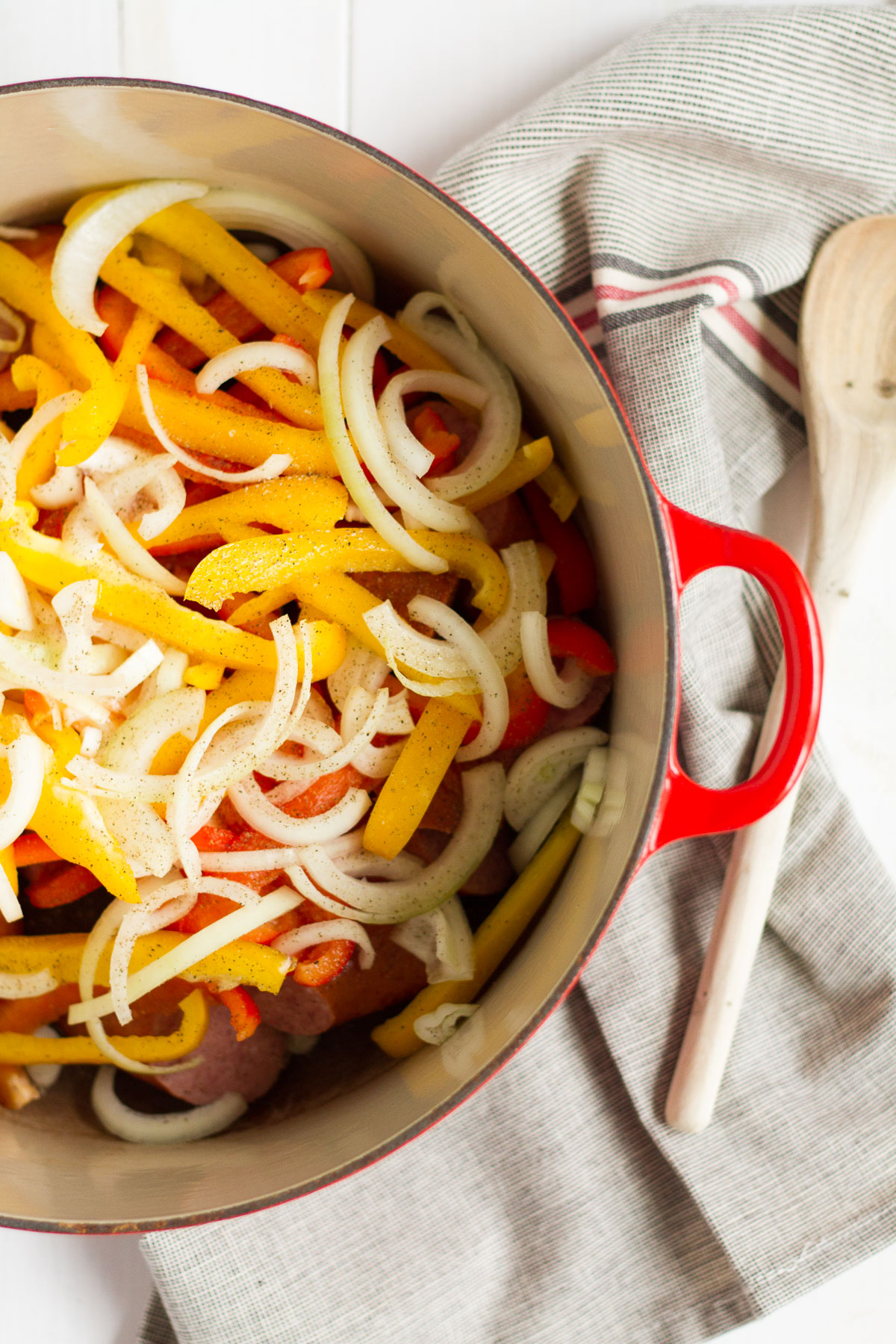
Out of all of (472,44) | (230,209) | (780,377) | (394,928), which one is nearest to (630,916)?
(394,928)

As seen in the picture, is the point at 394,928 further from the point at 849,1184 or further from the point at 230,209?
the point at 230,209

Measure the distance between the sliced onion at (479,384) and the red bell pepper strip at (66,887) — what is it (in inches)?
21.9

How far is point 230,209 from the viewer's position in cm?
102

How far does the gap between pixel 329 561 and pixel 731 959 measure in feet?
2.10

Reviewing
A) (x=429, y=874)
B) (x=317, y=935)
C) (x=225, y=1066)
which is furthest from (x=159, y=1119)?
(x=429, y=874)

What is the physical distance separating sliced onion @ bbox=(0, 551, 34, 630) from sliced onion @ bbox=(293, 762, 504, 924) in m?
0.37

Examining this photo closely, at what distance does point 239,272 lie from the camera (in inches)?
39.8

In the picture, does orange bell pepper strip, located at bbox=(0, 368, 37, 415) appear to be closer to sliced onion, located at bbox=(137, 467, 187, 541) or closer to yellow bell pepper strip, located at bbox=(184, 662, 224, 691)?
sliced onion, located at bbox=(137, 467, 187, 541)

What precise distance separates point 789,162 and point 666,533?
2.07 feet

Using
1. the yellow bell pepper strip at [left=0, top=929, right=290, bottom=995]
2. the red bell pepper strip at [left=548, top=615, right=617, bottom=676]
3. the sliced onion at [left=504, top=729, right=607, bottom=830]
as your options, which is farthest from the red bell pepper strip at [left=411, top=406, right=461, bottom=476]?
the yellow bell pepper strip at [left=0, top=929, right=290, bottom=995]

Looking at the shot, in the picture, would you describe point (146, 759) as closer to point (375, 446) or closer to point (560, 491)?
point (375, 446)

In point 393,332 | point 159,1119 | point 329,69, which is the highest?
point 329,69

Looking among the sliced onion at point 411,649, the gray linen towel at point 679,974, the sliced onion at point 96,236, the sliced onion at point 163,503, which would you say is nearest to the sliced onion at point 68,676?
the sliced onion at point 163,503

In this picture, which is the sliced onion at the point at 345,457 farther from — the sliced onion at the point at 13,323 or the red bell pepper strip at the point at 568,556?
the sliced onion at the point at 13,323
